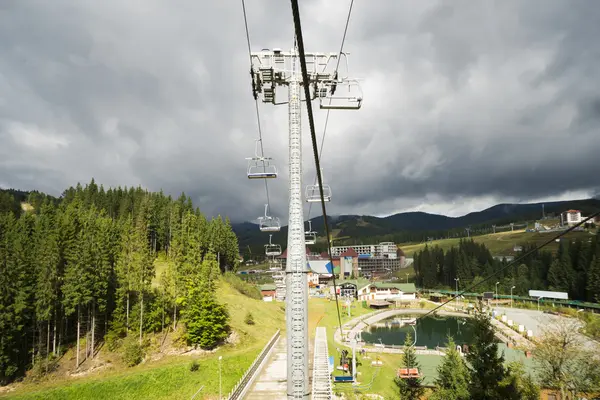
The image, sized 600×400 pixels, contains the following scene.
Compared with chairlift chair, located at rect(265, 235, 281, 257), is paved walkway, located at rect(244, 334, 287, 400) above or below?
below

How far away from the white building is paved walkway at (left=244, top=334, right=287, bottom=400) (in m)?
85.7

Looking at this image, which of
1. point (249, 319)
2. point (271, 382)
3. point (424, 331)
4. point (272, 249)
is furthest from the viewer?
point (424, 331)

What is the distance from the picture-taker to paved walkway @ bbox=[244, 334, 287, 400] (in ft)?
88.0

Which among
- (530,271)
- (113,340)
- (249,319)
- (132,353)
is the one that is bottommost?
(530,271)

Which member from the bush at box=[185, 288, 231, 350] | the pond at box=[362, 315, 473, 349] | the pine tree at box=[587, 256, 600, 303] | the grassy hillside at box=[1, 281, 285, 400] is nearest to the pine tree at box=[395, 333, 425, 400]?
the grassy hillside at box=[1, 281, 285, 400]

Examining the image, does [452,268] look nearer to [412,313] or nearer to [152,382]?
[412,313]

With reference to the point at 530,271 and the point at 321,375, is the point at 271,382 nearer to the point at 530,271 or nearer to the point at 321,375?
the point at 321,375

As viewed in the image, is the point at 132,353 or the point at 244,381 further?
the point at 132,353

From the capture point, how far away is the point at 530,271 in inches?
4850

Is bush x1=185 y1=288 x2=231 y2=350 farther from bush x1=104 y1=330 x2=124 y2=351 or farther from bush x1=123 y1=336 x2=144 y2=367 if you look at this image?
bush x1=104 y1=330 x2=124 y2=351

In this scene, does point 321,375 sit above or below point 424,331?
above

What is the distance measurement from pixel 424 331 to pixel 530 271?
215 ft

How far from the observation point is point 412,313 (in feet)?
335

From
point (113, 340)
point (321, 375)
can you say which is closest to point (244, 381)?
point (321, 375)
